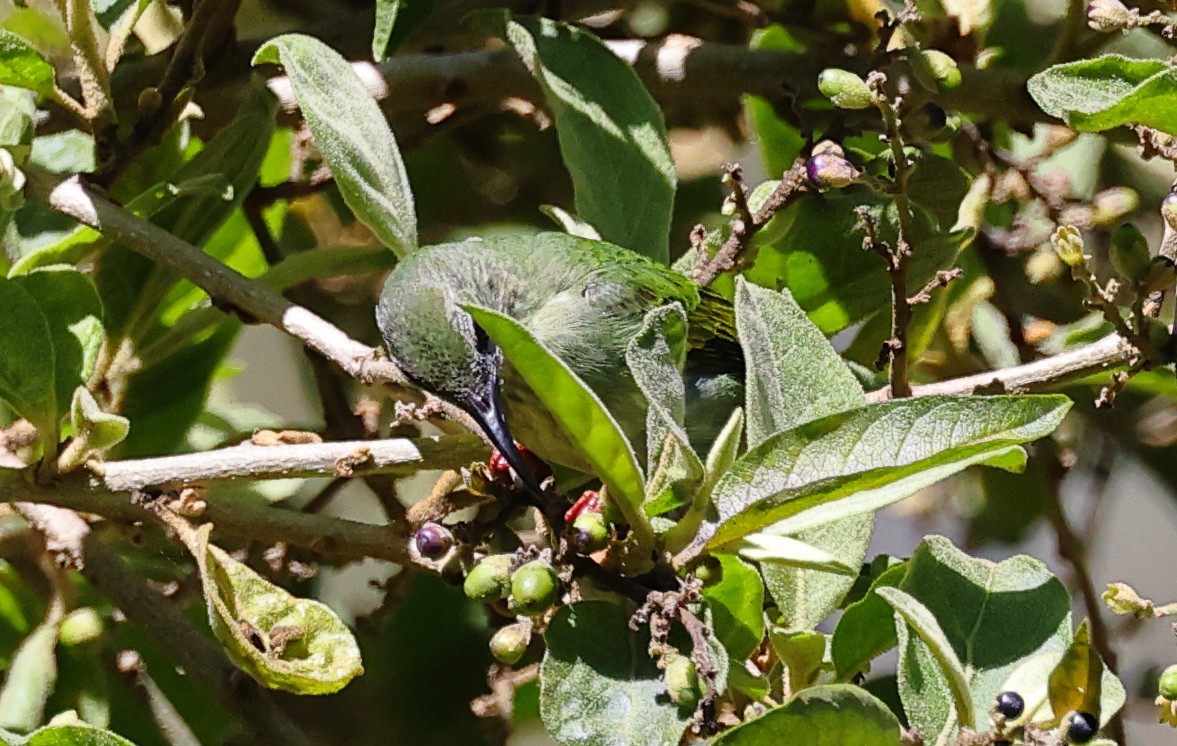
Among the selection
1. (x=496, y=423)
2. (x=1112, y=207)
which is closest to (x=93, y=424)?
(x=496, y=423)

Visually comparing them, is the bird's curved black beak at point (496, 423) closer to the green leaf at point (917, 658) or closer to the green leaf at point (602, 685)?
the green leaf at point (602, 685)

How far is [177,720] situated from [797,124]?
1574 mm

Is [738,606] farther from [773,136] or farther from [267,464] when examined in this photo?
[773,136]

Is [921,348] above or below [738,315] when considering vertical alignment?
below

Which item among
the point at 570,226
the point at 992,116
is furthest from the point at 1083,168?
the point at 570,226

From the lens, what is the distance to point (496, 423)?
2.44 meters

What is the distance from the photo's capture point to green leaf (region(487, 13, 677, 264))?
2320 millimetres

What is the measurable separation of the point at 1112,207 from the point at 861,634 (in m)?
1.38

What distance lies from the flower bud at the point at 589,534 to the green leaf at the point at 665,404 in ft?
0.23

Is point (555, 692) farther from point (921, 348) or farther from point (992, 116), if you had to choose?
point (992, 116)

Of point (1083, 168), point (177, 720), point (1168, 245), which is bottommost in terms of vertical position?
point (177, 720)

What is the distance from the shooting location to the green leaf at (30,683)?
2.05 meters

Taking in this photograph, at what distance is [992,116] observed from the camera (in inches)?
103

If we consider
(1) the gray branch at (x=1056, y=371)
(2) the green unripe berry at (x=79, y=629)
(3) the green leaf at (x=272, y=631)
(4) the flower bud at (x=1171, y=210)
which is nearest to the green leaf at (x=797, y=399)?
(1) the gray branch at (x=1056, y=371)
